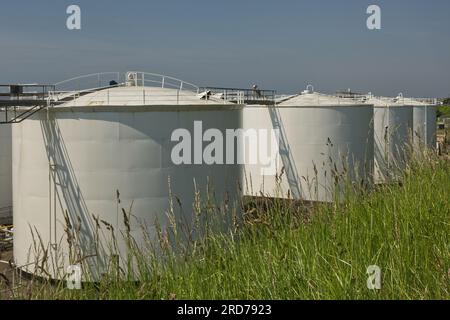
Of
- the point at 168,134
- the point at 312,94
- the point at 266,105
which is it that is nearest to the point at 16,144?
the point at 168,134

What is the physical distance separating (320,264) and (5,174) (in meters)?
20.0

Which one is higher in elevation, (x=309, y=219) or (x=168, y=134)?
(x=168, y=134)

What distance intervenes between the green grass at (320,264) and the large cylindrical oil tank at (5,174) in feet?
61.7

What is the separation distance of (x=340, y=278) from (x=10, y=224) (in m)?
20.8

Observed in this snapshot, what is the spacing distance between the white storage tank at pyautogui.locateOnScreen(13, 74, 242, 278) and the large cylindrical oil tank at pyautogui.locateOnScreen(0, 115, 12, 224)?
7572mm

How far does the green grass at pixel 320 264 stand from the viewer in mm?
3639

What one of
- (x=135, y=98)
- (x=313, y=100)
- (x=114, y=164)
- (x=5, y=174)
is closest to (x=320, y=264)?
(x=114, y=164)

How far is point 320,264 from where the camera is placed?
412cm

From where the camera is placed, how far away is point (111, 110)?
1334 cm

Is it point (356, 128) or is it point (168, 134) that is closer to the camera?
point (168, 134)

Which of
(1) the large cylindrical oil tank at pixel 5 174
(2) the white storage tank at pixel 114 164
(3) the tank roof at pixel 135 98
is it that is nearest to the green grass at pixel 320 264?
(2) the white storage tank at pixel 114 164

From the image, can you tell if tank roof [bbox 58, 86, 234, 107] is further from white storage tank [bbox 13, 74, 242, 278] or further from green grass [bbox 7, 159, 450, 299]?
green grass [bbox 7, 159, 450, 299]
